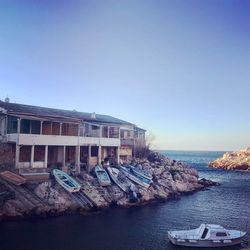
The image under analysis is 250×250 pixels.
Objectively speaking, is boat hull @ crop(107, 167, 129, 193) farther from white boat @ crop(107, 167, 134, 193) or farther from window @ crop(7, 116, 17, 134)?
window @ crop(7, 116, 17, 134)

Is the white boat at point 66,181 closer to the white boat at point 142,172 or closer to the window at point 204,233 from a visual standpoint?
the white boat at point 142,172

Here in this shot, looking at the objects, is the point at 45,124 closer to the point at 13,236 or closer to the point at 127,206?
the point at 127,206

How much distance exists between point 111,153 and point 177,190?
12.4m

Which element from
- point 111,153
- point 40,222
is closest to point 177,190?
point 111,153

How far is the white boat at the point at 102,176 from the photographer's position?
138 ft

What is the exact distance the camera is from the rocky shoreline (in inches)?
1287

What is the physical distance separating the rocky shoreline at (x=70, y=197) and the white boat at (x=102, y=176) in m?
0.59

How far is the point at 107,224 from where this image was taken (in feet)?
104

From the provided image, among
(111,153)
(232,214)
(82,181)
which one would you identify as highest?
(111,153)

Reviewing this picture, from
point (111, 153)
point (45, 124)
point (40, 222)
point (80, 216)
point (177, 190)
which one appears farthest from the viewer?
point (111, 153)

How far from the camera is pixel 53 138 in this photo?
4344 centimetres

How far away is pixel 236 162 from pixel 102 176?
87053mm

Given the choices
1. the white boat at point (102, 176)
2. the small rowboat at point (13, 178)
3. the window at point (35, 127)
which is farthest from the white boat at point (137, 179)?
the small rowboat at point (13, 178)

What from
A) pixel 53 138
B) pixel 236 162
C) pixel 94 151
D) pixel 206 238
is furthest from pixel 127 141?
pixel 236 162
